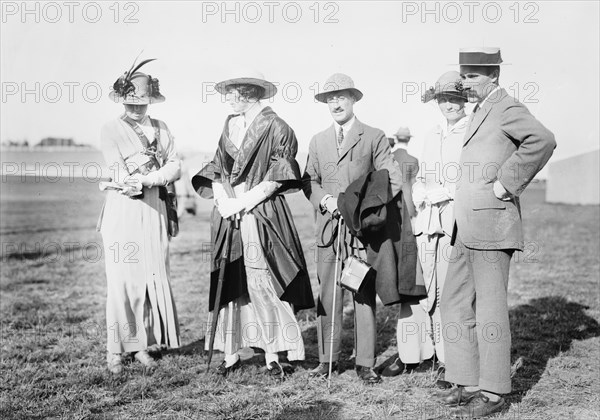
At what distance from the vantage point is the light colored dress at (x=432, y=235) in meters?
5.12

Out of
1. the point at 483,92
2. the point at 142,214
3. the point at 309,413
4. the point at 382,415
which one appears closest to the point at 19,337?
the point at 142,214

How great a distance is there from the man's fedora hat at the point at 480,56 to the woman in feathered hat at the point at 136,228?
2.53 metres

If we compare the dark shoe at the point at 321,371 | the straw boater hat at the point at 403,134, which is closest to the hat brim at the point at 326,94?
the straw boater hat at the point at 403,134

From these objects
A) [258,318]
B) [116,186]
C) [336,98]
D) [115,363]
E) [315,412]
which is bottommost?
[315,412]

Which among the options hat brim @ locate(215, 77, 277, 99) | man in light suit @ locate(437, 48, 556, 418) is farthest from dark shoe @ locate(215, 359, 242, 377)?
hat brim @ locate(215, 77, 277, 99)

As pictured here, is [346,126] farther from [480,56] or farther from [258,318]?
[258,318]

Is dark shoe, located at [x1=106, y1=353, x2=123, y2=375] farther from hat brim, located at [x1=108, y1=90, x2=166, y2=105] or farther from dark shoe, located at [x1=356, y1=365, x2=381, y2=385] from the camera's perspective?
hat brim, located at [x1=108, y1=90, x2=166, y2=105]

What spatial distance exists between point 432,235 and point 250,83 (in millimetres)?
1873

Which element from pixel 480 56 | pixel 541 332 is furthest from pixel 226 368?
pixel 541 332

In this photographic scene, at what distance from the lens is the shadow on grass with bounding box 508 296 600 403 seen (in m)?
5.18

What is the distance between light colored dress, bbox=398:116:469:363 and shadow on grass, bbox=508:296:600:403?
0.71 meters

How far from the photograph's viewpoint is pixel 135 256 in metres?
5.39

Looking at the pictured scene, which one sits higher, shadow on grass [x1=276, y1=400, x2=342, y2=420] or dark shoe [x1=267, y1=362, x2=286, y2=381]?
dark shoe [x1=267, y1=362, x2=286, y2=381]

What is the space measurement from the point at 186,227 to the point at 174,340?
39.0 feet
